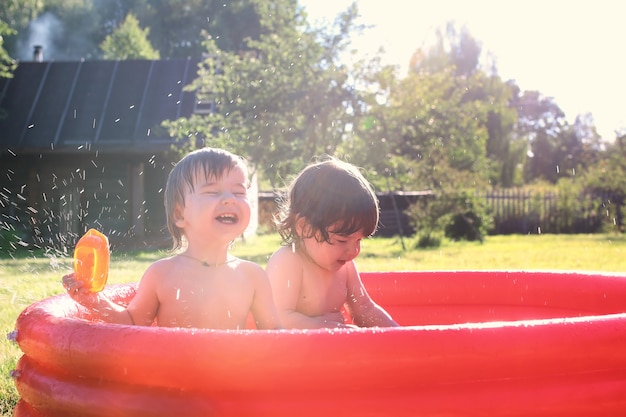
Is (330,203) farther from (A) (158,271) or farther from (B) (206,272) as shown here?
(A) (158,271)

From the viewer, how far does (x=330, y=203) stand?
2496mm

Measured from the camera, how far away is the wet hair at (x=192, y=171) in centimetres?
229

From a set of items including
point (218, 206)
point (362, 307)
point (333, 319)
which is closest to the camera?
point (218, 206)

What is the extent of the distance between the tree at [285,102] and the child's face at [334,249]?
34.2 feet

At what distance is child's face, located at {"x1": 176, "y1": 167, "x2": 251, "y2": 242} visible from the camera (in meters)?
2.25

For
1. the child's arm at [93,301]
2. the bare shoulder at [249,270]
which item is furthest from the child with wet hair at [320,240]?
the child's arm at [93,301]

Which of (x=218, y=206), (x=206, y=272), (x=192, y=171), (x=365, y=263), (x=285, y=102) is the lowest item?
(x=365, y=263)

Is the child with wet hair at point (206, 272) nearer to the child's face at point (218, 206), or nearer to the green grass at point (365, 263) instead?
the child's face at point (218, 206)

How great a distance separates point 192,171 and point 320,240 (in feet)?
1.61

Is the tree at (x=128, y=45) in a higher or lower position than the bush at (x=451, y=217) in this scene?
higher

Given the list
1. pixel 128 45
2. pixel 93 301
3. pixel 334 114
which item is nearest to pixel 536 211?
pixel 334 114

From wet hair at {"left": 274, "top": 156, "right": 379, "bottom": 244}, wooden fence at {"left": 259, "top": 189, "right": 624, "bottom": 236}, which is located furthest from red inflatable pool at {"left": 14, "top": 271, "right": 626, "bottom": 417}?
wooden fence at {"left": 259, "top": 189, "right": 624, "bottom": 236}

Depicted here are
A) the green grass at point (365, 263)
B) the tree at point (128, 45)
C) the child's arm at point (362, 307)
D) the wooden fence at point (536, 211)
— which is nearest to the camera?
the child's arm at point (362, 307)

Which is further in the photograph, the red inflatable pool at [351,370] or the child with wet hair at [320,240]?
the child with wet hair at [320,240]
